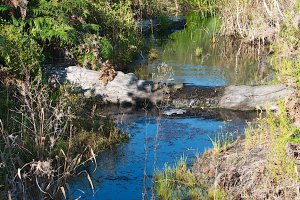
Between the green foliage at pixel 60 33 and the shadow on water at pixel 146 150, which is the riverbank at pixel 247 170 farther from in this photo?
the green foliage at pixel 60 33

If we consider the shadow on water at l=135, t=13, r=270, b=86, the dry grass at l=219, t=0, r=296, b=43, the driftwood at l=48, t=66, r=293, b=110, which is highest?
the dry grass at l=219, t=0, r=296, b=43

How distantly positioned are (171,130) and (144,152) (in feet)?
3.62

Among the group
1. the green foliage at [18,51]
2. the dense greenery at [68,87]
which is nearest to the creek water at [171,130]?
the dense greenery at [68,87]

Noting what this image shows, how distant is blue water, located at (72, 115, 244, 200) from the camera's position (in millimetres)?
6605

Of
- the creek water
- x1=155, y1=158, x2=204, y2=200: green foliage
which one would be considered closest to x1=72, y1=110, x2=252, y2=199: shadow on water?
the creek water

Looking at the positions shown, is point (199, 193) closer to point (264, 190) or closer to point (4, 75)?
point (264, 190)

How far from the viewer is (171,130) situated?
8828 millimetres

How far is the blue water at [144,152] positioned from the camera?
661cm

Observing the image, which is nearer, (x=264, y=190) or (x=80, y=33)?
(x=264, y=190)

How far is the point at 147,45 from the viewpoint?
15.6 m

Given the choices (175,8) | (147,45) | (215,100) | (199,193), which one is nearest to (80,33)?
(215,100)

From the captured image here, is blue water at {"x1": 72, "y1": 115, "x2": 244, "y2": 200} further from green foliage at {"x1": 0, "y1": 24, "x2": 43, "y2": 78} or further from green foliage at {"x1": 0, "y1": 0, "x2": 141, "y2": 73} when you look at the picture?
green foliage at {"x1": 0, "y1": 0, "x2": 141, "y2": 73}

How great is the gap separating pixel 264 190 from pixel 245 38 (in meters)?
10.2

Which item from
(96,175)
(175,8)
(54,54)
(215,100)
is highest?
(175,8)
